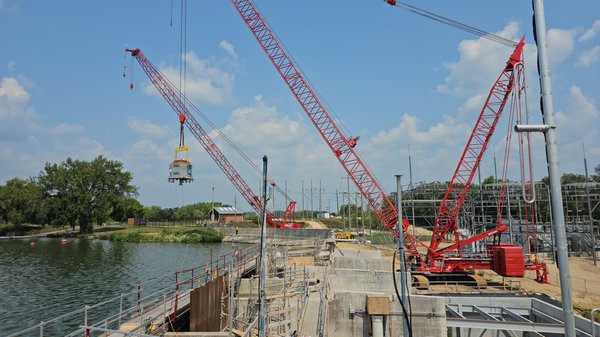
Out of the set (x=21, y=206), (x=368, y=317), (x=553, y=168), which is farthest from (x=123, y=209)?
(x=553, y=168)

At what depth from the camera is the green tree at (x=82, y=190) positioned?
86.0m

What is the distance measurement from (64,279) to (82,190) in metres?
62.7

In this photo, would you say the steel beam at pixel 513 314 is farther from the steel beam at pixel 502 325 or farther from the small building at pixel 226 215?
the small building at pixel 226 215

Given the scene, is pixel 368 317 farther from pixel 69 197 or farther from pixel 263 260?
pixel 69 197

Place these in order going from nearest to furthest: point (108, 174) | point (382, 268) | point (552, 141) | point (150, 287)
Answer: point (552, 141) → point (150, 287) → point (382, 268) → point (108, 174)

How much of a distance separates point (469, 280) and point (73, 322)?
26.3 m

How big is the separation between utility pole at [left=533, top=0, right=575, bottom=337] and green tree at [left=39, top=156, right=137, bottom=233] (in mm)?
95723

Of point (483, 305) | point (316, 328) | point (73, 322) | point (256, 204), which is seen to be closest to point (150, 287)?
point (73, 322)

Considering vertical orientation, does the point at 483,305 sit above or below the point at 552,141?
below

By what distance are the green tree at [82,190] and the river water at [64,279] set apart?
35.7 m

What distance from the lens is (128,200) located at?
96.1 metres

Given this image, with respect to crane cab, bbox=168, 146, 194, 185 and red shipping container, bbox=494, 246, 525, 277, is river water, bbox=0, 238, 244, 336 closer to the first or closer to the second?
crane cab, bbox=168, 146, 194, 185

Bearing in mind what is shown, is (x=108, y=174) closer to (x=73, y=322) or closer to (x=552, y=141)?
(x=73, y=322)

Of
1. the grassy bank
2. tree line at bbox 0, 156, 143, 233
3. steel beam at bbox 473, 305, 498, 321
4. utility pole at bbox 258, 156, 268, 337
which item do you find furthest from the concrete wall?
tree line at bbox 0, 156, 143, 233
